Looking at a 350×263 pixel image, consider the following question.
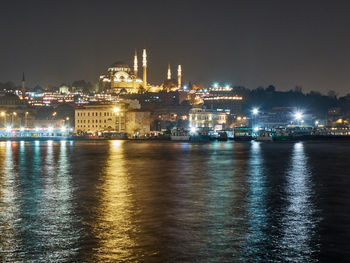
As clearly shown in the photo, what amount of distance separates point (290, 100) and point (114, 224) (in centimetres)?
15770

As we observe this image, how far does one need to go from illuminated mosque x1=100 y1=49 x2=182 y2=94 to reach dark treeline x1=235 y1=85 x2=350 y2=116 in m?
22.9

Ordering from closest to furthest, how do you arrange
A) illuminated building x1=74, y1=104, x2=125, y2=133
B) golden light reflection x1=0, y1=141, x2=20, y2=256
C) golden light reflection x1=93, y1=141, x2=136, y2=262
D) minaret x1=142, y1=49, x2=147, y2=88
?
1. golden light reflection x1=93, y1=141, x2=136, y2=262
2. golden light reflection x1=0, y1=141, x2=20, y2=256
3. illuminated building x1=74, y1=104, x2=125, y2=133
4. minaret x1=142, y1=49, x2=147, y2=88

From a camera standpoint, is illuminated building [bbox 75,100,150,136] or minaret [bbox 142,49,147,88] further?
minaret [bbox 142,49,147,88]

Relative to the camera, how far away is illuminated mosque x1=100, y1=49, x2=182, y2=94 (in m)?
162

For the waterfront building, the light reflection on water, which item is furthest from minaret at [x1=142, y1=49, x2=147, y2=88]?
the light reflection on water

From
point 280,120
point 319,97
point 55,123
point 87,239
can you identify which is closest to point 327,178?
point 87,239

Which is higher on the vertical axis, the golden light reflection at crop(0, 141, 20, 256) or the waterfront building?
the waterfront building

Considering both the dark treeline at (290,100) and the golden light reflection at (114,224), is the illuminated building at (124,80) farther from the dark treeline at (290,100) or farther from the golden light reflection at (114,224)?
the golden light reflection at (114,224)

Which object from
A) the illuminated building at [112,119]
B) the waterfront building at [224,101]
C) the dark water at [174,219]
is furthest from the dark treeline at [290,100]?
the dark water at [174,219]

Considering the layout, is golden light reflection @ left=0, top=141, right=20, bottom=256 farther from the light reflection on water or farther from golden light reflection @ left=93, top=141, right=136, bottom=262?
the light reflection on water

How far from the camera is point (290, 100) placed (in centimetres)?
16525

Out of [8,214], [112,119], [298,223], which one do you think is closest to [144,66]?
[112,119]

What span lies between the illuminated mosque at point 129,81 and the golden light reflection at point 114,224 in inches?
5512

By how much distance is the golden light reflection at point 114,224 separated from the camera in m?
10.4
